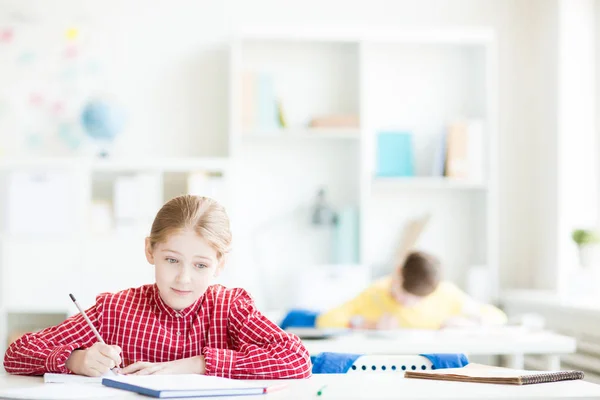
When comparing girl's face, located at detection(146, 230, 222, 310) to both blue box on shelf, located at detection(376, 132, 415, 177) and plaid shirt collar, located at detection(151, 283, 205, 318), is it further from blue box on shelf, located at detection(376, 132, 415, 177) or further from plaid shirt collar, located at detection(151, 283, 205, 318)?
blue box on shelf, located at detection(376, 132, 415, 177)

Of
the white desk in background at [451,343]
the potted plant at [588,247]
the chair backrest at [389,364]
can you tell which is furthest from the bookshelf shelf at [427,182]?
the chair backrest at [389,364]

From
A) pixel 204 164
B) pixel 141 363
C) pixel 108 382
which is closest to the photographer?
pixel 108 382

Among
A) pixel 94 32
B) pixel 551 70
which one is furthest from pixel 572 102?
Answer: pixel 94 32

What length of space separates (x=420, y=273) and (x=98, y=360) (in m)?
1.85

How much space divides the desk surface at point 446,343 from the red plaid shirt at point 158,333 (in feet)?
2.71

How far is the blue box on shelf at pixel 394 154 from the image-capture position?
177 inches

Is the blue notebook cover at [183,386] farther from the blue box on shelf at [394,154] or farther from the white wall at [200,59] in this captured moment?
the white wall at [200,59]

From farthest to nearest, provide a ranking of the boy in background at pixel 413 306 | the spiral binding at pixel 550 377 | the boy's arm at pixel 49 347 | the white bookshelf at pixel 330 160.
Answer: the white bookshelf at pixel 330 160, the boy in background at pixel 413 306, the boy's arm at pixel 49 347, the spiral binding at pixel 550 377

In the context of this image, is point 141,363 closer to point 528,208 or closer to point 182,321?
point 182,321

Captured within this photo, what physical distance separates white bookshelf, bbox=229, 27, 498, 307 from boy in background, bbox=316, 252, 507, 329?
103 cm

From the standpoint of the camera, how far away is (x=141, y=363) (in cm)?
165

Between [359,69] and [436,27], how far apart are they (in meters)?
0.61

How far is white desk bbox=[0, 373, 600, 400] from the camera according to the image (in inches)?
56.4

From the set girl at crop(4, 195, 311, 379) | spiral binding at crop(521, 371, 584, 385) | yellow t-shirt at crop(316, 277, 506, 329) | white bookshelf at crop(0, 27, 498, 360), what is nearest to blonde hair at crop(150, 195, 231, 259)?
girl at crop(4, 195, 311, 379)
